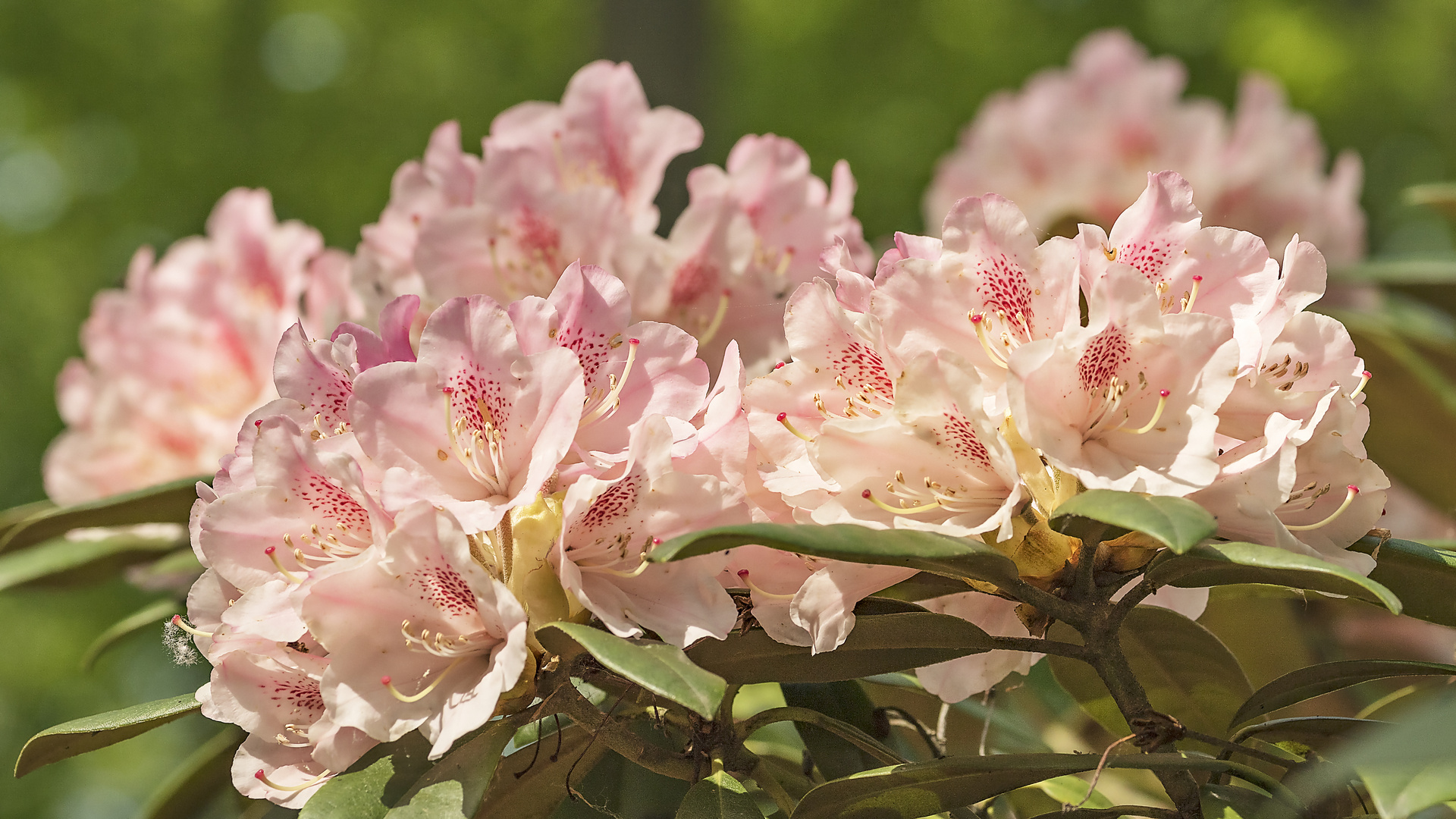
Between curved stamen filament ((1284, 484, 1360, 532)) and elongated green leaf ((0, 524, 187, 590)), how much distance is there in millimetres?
1358

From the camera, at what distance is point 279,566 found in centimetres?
76

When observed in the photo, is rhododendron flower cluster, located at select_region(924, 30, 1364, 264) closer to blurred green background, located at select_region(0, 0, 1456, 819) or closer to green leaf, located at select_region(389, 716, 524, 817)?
green leaf, located at select_region(389, 716, 524, 817)

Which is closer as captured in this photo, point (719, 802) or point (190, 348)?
point (719, 802)

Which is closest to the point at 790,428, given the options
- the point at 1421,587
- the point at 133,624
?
the point at 1421,587

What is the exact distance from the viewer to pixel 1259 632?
1491 mm

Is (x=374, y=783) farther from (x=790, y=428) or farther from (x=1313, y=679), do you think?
(x=1313, y=679)

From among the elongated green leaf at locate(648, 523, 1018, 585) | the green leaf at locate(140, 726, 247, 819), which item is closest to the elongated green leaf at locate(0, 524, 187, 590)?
the green leaf at locate(140, 726, 247, 819)

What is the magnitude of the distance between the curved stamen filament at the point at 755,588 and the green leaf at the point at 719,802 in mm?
113

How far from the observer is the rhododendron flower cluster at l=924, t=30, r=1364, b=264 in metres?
2.28

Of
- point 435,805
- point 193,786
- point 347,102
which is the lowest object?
point 193,786

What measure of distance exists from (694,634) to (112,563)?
1.16 meters

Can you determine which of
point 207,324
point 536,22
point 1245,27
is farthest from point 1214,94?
point 207,324

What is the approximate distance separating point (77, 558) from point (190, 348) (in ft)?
1.04

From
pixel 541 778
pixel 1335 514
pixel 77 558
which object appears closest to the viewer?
pixel 1335 514
